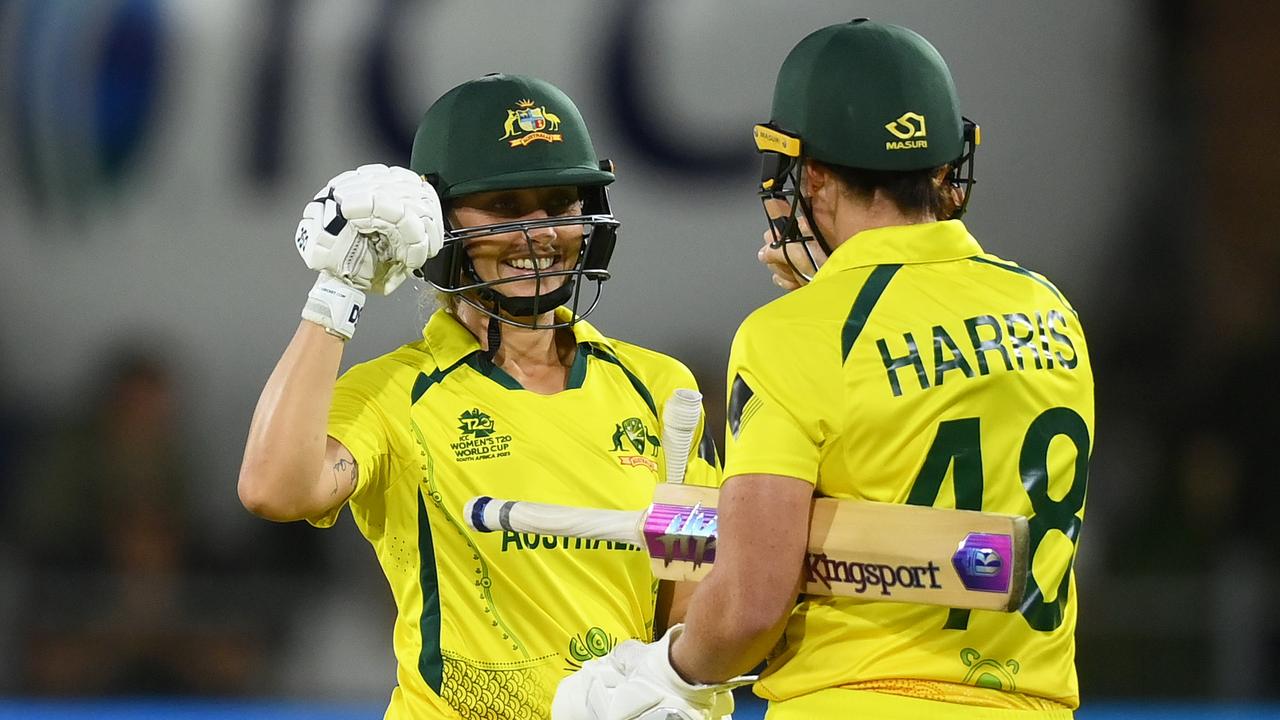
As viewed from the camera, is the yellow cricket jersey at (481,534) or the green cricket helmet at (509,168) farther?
the green cricket helmet at (509,168)

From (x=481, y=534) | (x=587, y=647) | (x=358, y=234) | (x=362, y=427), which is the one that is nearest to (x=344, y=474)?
(x=362, y=427)

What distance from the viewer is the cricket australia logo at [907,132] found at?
1900mm

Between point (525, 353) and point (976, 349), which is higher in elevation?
point (976, 349)

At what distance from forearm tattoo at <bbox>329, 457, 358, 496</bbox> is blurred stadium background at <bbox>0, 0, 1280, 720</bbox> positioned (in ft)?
10.8

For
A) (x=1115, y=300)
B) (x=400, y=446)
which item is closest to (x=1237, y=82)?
(x=1115, y=300)

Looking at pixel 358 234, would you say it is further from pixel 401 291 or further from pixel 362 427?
pixel 401 291

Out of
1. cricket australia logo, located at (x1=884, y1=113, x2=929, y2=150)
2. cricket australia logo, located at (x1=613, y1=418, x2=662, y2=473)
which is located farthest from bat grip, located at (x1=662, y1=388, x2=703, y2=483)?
cricket australia logo, located at (x1=884, y1=113, x2=929, y2=150)

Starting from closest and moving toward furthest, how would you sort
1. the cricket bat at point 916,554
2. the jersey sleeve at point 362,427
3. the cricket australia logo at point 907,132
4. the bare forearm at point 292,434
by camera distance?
the cricket bat at point 916,554
the cricket australia logo at point 907,132
the bare forearm at point 292,434
the jersey sleeve at point 362,427

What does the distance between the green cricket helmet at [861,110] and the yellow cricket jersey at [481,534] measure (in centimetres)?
58

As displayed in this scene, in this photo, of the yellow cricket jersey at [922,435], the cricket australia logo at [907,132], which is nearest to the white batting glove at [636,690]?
the yellow cricket jersey at [922,435]

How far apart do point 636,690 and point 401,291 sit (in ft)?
12.9

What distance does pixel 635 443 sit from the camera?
2.45 meters

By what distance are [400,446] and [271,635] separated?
331 centimetres

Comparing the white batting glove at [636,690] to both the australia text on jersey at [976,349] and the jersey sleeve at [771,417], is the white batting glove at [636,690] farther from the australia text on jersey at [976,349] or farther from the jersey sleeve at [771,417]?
the australia text on jersey at [976,349]
